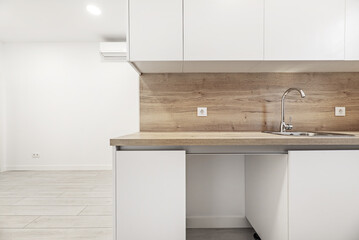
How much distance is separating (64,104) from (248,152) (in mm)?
4246

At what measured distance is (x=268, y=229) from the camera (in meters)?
1.56

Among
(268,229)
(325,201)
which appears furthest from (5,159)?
(325,201)

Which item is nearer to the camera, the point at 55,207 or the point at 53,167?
the point at 55,207

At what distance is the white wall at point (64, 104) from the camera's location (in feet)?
15.3

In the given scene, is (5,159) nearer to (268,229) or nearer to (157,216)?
(157,216)

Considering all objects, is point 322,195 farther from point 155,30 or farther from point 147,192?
point 155,30

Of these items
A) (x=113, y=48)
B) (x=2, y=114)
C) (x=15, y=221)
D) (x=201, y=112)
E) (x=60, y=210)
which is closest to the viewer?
(x=201, y=112)

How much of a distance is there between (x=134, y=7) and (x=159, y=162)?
1033 millimetres

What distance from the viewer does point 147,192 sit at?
1.31 metres

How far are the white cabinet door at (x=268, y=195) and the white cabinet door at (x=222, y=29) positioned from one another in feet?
A: 2.41

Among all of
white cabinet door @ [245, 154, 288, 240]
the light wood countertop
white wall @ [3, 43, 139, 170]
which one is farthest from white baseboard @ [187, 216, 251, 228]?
white wall @ [3, 43, 139, 170]

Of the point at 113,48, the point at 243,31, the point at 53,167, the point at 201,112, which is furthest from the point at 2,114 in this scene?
the point at 243,31

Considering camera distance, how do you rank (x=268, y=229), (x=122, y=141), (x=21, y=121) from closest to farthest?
(x=122, y=141) → (x=268, y=229) → (x=21, y=121)

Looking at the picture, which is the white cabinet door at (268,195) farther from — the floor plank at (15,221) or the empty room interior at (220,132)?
the floor plank at (15,221)
